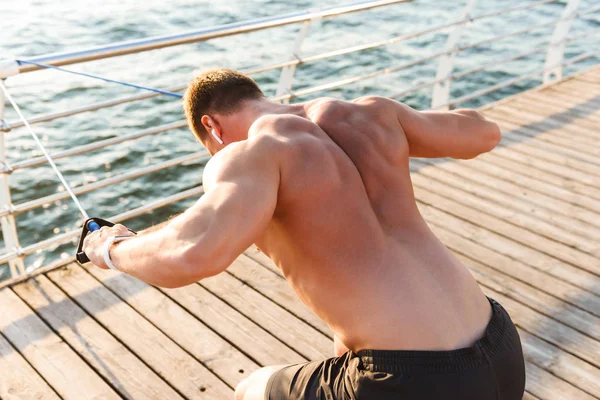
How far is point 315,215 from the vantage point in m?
1.78

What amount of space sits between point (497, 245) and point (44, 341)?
2256 millimetres

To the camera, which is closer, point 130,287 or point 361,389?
point 361,389

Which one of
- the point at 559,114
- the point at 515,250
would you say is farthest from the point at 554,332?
the point at 559,114

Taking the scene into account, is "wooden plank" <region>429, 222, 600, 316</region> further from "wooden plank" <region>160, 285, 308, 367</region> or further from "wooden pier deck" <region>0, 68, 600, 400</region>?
"wooden plank" <region>160, 285, 308, 367</region>

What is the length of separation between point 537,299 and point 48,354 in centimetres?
215

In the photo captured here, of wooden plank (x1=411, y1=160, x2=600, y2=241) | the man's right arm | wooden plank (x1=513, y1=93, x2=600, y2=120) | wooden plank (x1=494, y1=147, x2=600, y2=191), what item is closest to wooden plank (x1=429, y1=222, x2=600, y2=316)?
wooden plank (x1=411, y1=160, x2=600, y2=241)

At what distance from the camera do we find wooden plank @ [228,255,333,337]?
124 inches

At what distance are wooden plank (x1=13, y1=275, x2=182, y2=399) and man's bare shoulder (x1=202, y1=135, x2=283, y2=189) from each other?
1.27m

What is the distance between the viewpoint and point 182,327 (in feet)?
10.1

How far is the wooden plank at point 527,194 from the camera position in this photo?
4035mm

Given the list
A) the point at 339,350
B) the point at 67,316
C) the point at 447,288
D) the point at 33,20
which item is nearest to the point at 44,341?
the point at 67,316

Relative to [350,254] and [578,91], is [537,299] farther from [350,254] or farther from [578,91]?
[578,91]

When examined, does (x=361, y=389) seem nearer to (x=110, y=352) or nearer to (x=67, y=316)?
(x=110, y=352)

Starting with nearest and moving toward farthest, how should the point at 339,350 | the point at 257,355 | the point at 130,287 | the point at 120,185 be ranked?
the point at 339,350
the point at 257,355
the point at 130,287
the point at 120,185
